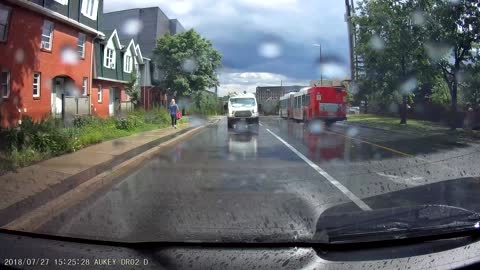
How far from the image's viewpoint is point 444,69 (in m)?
27.9

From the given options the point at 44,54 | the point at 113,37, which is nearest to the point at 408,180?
the point at 44,54

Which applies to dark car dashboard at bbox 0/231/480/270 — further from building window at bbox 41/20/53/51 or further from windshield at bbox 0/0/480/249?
building window at bbox 41/20/53/51

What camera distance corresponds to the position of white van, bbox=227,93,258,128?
32.2m

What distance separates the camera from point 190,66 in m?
47.6

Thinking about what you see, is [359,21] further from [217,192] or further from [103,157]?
[217,192]

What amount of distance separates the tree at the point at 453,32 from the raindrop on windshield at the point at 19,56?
66.2 ft

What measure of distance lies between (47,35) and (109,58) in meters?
10.9

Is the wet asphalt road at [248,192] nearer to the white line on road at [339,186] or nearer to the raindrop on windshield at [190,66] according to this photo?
the white line on road at [339,186]

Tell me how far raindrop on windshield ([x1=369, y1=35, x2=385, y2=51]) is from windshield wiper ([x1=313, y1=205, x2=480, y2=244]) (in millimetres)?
29344

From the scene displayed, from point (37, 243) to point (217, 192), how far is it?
421 cm

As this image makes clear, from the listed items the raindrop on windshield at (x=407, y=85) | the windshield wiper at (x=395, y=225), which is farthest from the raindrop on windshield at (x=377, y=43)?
the windshield wiper at (x=395, y=225)

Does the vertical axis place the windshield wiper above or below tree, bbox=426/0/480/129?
below

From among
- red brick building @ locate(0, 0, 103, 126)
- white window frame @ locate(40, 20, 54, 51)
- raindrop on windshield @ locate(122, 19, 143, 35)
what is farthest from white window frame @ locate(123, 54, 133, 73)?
white window frame @ locate(40, 20, 54, 51)

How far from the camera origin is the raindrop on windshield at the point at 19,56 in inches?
864
